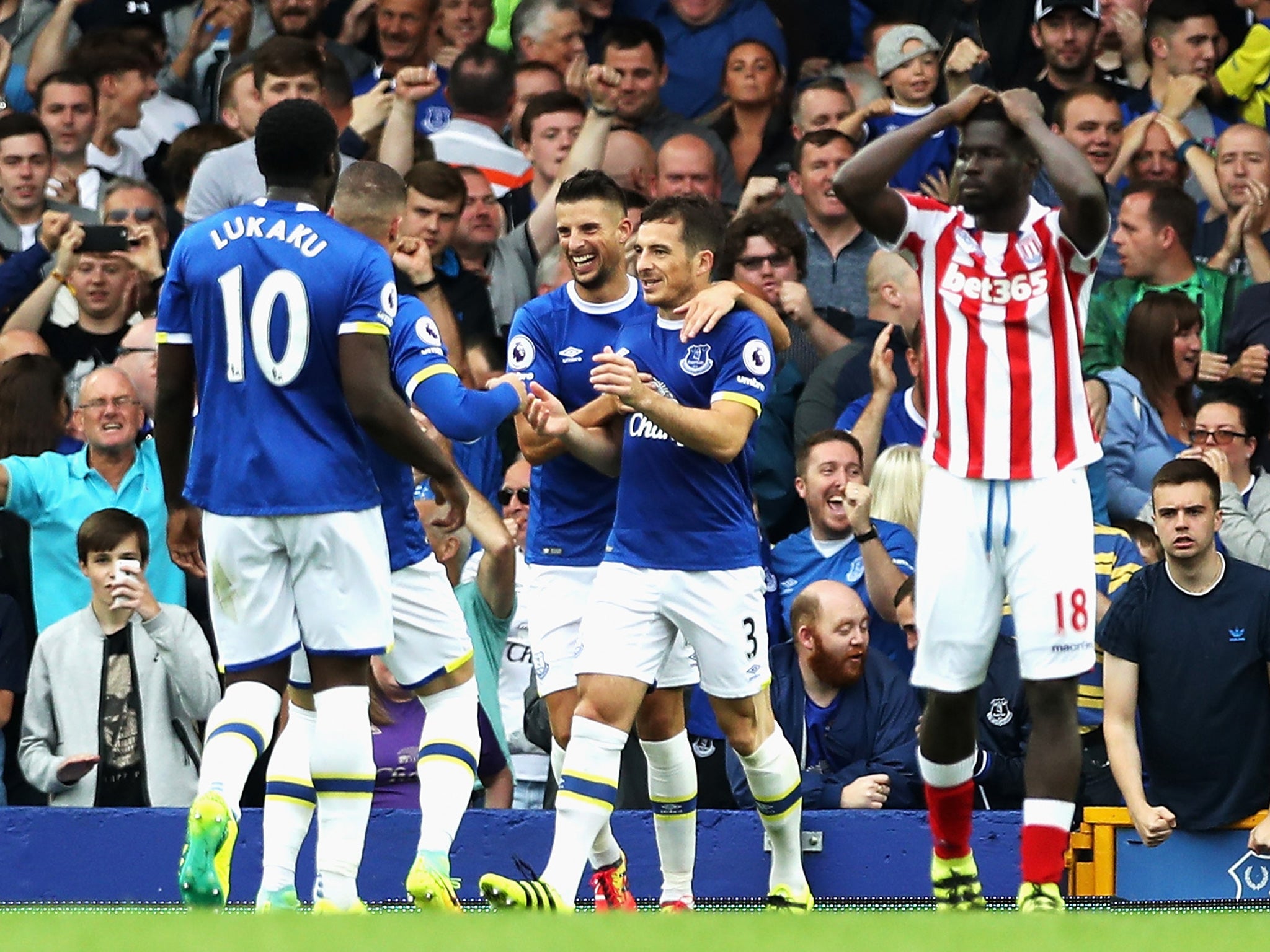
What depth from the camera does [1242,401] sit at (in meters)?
11.1

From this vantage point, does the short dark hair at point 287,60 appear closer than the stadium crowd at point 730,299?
No

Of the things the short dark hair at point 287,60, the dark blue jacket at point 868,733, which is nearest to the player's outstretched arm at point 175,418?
the dark blue jacket at point 868,733

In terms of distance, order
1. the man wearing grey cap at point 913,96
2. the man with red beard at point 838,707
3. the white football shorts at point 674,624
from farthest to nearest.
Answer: the man wearing grey cap at point 913,96 → the man with red beard at point 838,707 → the white football shorts at point 674,624

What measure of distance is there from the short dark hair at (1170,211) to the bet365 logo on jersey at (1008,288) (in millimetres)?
4784

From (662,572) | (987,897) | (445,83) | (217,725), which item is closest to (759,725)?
(662,572)

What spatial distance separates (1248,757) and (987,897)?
1279 mm

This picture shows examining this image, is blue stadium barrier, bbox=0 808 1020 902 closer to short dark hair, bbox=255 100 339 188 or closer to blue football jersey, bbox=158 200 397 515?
blue football jersey, bbox=158 200 397 515

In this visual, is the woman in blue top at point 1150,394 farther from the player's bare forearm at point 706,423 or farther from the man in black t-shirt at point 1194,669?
the player's bare forearm at point 706,423

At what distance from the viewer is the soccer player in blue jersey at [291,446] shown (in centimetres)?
733

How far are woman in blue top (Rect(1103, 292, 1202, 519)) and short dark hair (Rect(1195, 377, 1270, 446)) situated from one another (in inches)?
13.2

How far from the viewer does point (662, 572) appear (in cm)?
837

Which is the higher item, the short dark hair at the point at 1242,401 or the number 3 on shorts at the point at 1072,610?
the short dark hair at the point at 1242,401

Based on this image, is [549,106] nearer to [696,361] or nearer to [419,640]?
[696,361]

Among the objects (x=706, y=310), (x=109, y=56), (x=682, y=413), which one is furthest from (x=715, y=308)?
(x=109, y=56)
